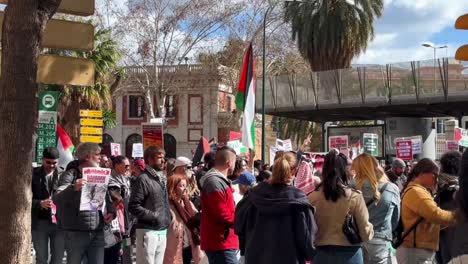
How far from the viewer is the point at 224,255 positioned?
23.3ft

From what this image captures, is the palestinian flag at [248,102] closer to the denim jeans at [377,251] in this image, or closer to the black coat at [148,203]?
the black coat at [148,203]

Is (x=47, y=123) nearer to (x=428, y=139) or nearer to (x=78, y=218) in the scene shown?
(x=78, y=218)

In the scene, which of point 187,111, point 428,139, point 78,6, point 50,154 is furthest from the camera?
point 187,111

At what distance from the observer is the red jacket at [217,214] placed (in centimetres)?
696

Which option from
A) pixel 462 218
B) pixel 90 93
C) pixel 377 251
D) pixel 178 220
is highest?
pixel 90 93

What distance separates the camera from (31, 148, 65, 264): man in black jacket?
8.44 metres

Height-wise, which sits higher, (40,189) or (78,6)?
(78,6)

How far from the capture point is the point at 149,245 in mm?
8109

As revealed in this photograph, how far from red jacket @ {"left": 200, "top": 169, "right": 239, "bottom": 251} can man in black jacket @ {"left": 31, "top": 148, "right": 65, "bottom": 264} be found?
2125 millimetres

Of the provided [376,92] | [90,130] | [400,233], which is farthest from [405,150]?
[400,233]

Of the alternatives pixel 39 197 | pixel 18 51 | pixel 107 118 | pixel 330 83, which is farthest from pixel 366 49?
pixel 18 51

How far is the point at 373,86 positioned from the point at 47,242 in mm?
Result: 24664

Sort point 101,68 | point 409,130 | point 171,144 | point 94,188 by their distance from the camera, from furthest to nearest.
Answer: point 171,144, point 409,130, point 101,68, point 94,188

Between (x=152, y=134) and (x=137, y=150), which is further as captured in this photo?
(x=137, y=150)
